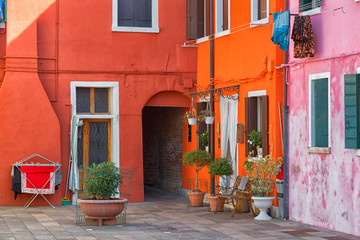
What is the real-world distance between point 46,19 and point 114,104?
2567mm

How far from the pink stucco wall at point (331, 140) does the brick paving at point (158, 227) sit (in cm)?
35

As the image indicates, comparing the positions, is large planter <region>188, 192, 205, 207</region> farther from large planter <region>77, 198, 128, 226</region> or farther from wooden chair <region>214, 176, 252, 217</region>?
large planter <region>77, 198, 128, 226</region>

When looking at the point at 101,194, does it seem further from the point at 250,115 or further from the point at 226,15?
the point at 226,15

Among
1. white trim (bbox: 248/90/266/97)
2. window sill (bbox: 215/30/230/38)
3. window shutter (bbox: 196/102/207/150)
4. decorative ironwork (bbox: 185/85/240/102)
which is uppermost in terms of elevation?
window sill (bbox: 215/30/230/38)

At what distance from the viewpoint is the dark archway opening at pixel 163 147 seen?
18.6 m

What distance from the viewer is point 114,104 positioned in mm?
16656

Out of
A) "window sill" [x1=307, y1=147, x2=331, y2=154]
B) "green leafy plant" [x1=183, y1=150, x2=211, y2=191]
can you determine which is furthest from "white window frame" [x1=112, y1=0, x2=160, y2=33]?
"window sill" [x1=307, y1=147, x2=331, y2=154]

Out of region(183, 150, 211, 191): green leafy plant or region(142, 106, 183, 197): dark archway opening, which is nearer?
region(183, 150, 211, 191): green leafy plant

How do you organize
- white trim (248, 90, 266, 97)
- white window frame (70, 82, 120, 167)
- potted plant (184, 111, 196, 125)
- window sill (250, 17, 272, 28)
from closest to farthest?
window sill (250, 17, 272, 28)
white trim (248, 90, 266, 97)
potted plant (184, 111, 196, 125)
white window frame (70, 82, 120, 167)

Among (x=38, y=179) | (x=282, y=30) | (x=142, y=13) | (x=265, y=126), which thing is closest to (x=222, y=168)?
(x=265, y=126)

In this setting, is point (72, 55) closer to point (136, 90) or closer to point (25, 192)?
point (136, 90)

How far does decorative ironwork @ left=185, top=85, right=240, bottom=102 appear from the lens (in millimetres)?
15125

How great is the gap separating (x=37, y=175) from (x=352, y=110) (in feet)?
24.6

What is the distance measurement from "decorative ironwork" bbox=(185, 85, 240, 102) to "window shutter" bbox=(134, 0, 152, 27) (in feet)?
6.85
